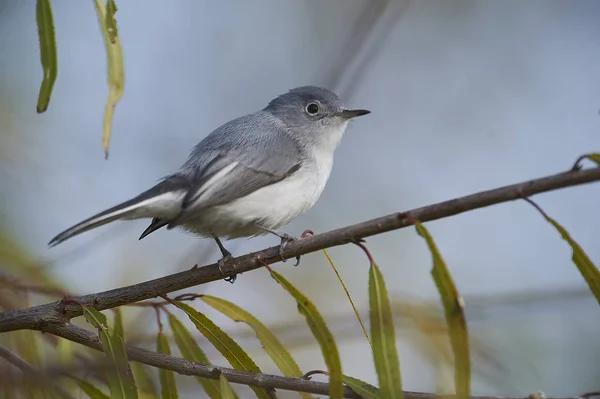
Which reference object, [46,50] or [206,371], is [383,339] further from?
[46,50]

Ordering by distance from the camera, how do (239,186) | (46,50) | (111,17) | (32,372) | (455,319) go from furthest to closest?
(239,186) → (111,17) → (46,50) → (32,372) → (455,319)

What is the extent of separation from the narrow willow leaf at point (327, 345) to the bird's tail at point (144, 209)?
66 cm

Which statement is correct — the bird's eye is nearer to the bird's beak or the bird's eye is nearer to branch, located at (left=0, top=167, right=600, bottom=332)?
the bird's beak

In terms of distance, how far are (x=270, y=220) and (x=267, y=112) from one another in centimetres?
89

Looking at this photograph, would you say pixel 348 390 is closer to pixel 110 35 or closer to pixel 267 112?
pixel 110 35

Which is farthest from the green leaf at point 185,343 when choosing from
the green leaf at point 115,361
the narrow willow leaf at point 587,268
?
the narrow willow leaf at point 587,268

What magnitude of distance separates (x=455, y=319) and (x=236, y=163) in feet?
4.30

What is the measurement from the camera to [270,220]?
258 centimetres

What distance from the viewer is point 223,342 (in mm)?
2010

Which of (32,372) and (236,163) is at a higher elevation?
(236,163)

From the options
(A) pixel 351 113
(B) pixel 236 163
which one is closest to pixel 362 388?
(B) pixel 236 163

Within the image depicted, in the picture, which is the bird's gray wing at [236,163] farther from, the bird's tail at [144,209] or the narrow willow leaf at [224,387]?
the narrow willow leaf at [224,387]

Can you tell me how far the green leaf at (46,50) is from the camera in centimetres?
188

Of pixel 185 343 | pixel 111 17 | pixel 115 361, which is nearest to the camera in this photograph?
pixel 115 361
